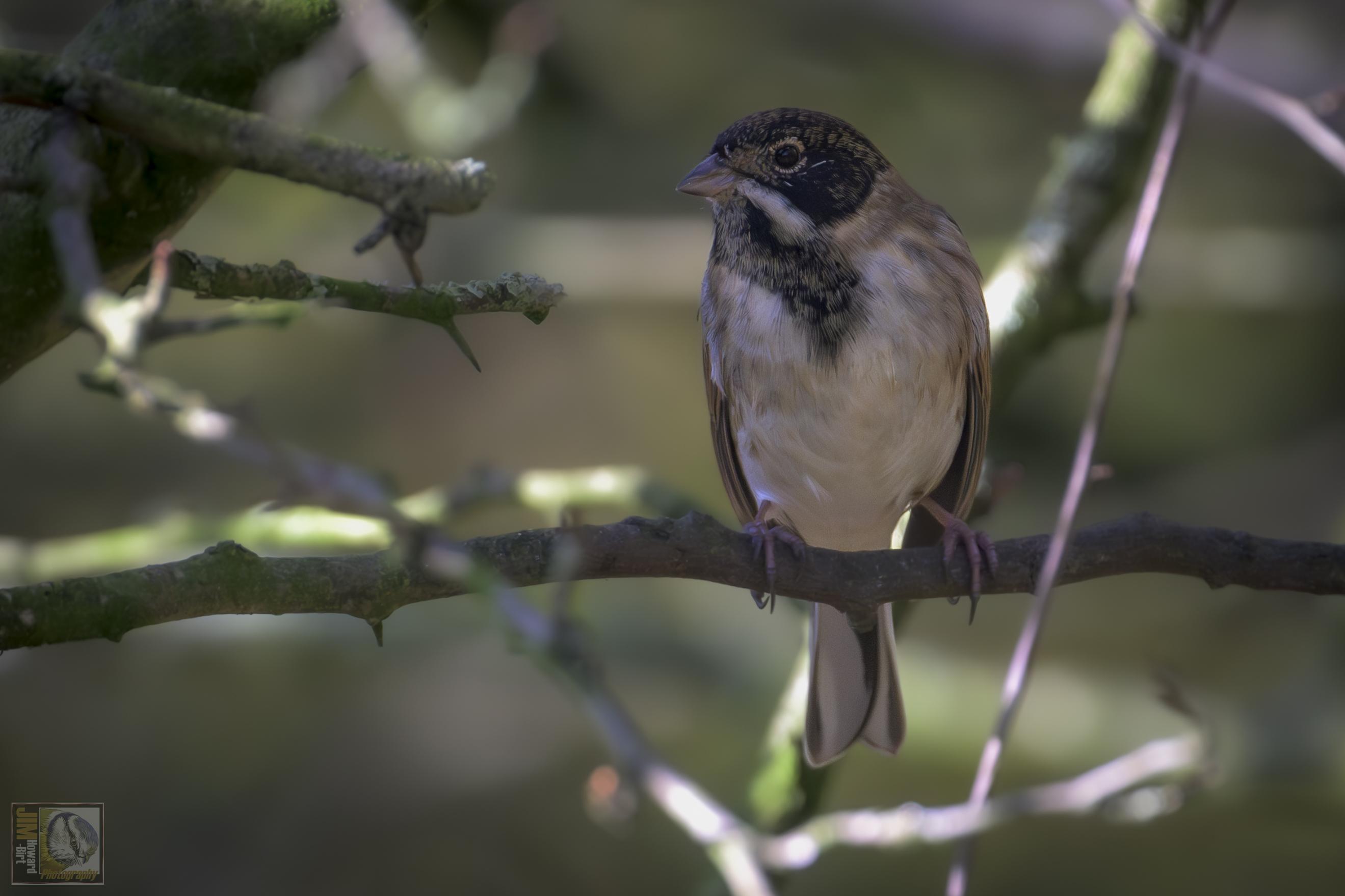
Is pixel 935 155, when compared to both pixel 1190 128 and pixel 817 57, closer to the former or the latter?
pixel 817 57

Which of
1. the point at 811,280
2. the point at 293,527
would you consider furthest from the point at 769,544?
the point at 293,527

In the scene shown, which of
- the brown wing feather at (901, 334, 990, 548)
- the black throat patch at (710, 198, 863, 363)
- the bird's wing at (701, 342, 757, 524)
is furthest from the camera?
the bird's wing at (701, 342, 757, 524)

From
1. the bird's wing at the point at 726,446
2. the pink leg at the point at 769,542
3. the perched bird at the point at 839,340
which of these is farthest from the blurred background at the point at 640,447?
the pink leg at the point at 769,542

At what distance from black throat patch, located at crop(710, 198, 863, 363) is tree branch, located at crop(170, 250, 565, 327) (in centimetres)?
140

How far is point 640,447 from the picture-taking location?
776 centimetres

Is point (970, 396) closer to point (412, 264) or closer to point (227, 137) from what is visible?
point (412, 264)

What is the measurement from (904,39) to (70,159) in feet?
20.6

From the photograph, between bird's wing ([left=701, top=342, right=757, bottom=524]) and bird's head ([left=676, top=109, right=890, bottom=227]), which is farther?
bird's wing ([left=701, top=342, right=757, bottom=524])

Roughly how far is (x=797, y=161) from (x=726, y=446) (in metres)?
0.90

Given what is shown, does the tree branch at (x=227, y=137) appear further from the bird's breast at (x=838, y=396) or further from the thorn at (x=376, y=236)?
the bird's breast at (x=838, y=396)

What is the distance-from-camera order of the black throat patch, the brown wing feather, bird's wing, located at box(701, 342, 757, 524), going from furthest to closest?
bird's wing, located at box(701, 342, 757, 524)
the brown wing feather
the black throat patch

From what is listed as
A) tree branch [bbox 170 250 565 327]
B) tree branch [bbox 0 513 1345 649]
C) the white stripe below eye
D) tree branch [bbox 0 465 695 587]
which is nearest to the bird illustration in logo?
tree branch [bbox 0 465 695 587]

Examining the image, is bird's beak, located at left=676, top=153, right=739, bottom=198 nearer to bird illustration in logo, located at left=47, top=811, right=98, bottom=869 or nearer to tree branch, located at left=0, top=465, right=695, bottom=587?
tree branch, located at left=0, top=465, right=695, bottom=587

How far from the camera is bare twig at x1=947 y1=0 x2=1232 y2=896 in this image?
5.50ft
